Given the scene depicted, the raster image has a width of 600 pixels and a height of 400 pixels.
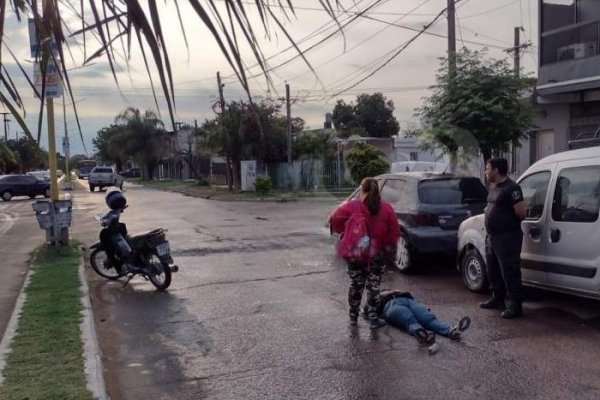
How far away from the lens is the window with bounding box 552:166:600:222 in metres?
6.43

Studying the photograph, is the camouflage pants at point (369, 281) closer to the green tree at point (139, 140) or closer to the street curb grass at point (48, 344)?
the street curb grass at point (48, 344)

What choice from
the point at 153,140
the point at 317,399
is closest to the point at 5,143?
the point at 317,399

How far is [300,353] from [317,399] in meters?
1.14

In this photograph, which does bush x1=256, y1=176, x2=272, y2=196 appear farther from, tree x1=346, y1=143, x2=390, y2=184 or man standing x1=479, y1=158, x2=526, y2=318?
man standing x1=479, y1=158, x2=526, y2=318

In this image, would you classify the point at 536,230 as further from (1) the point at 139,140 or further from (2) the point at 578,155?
(1) the point at 139,140

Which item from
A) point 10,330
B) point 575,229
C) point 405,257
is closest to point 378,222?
point 575,229

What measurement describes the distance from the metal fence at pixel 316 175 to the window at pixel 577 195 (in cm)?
2665

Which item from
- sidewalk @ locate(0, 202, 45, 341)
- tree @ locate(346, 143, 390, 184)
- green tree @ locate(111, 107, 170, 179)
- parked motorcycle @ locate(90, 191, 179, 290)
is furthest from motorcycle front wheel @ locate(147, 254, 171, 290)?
green tree @ locate(111, 107, 170, 179)

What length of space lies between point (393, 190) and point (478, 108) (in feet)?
11.4

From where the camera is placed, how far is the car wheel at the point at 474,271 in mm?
8031

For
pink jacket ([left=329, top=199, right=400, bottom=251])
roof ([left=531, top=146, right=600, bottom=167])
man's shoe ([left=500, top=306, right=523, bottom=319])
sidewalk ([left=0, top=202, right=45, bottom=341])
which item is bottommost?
sidewalk ([left=0, top=202, right=45, bottom=341])

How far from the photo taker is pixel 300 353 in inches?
234

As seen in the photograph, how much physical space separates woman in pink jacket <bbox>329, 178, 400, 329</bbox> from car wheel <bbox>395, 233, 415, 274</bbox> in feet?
9.66

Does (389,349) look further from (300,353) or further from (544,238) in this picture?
(544,238)
